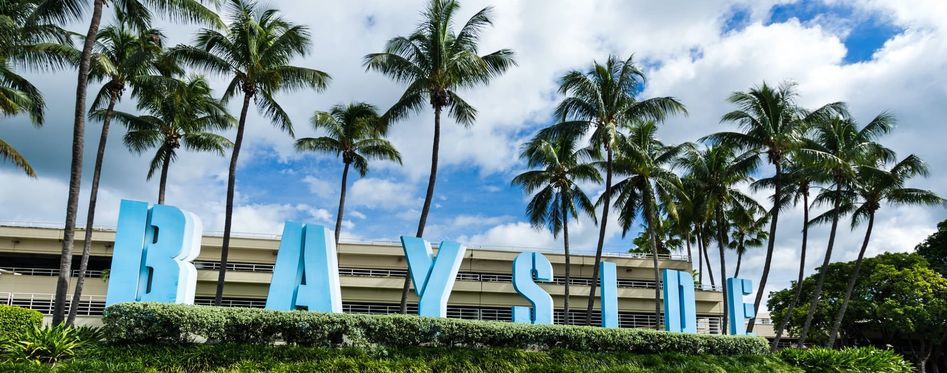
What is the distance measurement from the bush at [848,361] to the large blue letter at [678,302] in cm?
350

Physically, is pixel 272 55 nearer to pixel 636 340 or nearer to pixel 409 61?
pixel 409 61

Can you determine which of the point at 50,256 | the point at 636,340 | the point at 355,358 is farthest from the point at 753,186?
the point at 50,256

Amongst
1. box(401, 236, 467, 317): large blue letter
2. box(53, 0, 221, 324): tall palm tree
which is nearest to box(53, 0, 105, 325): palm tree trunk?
box(53, 0, 221, 324): tall palm tree

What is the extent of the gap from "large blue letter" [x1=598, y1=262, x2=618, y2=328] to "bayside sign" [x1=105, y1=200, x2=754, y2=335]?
266 cm

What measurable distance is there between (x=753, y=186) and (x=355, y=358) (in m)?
28.5

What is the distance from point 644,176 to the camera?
108ft

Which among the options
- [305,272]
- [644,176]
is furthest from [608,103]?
[305,272]

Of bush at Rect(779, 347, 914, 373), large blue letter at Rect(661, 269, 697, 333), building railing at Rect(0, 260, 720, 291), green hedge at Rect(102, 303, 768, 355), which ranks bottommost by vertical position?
bush at Rect(779, 347, 914, 373)

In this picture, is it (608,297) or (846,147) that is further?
(846,147)

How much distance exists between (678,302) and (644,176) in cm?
906

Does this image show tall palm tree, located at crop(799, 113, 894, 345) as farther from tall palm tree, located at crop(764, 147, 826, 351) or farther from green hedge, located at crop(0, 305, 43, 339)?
green hedge, located at crop(0, 305, 43, 339)

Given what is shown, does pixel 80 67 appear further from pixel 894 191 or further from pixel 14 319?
pixel 894 191

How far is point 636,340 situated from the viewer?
2120 centimetres

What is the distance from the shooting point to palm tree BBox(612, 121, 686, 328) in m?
31.5
